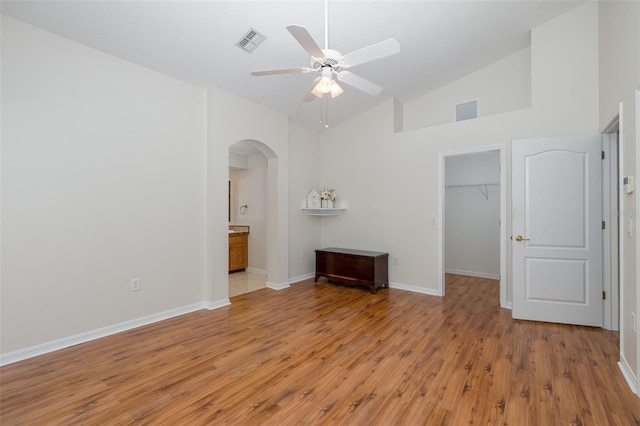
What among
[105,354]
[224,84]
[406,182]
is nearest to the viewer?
[105,354]

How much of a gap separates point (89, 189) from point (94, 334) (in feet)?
4.81

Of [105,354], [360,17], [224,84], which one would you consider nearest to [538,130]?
[360,17]

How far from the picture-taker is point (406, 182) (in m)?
4.95

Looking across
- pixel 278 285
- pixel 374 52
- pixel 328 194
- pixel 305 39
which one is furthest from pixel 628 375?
pixel 328 194

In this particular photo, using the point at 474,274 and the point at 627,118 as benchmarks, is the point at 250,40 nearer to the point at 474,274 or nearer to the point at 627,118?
the point at 627,118

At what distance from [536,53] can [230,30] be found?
142 inches

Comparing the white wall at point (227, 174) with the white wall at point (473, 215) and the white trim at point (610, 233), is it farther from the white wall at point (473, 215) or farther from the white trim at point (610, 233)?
the white trim at point (610, 233)

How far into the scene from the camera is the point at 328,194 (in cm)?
570

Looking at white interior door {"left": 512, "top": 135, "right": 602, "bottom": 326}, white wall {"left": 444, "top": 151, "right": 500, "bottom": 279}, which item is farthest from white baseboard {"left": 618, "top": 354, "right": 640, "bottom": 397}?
white wall {"left": 444, "top": 151, "right": 500, "bottom": 279}

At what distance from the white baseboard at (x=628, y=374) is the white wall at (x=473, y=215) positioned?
3333 millimetres

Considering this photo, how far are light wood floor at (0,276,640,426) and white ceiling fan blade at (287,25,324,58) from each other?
2.38 meters

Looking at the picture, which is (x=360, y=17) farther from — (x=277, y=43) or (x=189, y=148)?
(x=189, y=148)

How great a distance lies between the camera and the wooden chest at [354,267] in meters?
4.77

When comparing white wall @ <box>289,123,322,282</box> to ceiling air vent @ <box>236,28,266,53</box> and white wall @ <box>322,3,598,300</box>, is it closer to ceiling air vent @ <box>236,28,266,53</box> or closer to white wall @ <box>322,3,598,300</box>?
white wall @ <box>322,3,598,300</box>
